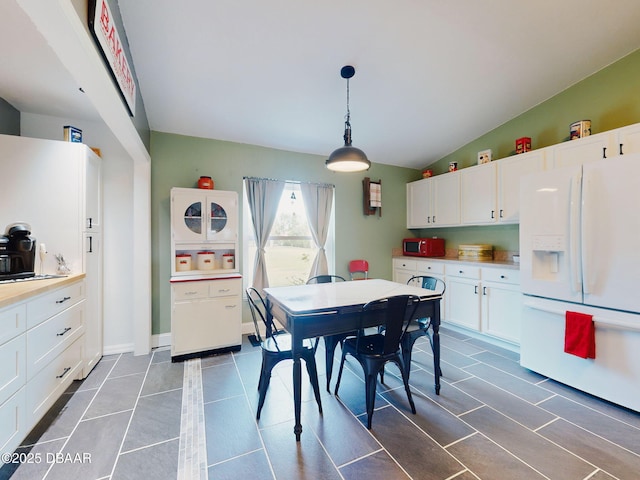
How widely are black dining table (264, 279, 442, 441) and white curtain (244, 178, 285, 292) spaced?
128 cm

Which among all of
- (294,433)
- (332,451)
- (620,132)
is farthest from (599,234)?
(294,433)

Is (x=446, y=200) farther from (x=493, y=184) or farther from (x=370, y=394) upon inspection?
(x=370, y=394)

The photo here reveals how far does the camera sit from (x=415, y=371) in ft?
8.69

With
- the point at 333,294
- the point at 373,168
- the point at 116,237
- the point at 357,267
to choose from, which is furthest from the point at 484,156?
the point at 116,237

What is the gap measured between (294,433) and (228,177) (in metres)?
2.88

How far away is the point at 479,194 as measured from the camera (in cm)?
366

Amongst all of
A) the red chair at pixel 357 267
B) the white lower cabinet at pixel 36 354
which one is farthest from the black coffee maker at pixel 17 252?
the red chair at pixel 357 267

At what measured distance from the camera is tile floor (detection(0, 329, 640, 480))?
1540 millimetres

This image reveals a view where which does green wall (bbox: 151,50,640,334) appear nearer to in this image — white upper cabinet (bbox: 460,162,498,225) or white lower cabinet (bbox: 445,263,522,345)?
white upper cabinet (bbox: 460,162,498,225)

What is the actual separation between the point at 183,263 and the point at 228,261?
48cm

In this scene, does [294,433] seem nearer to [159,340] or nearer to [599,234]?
[159,340]

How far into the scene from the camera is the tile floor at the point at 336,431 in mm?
1540

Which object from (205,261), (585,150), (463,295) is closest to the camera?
(585,150)

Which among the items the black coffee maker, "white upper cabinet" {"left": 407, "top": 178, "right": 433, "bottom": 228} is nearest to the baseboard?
the black coffee maker
